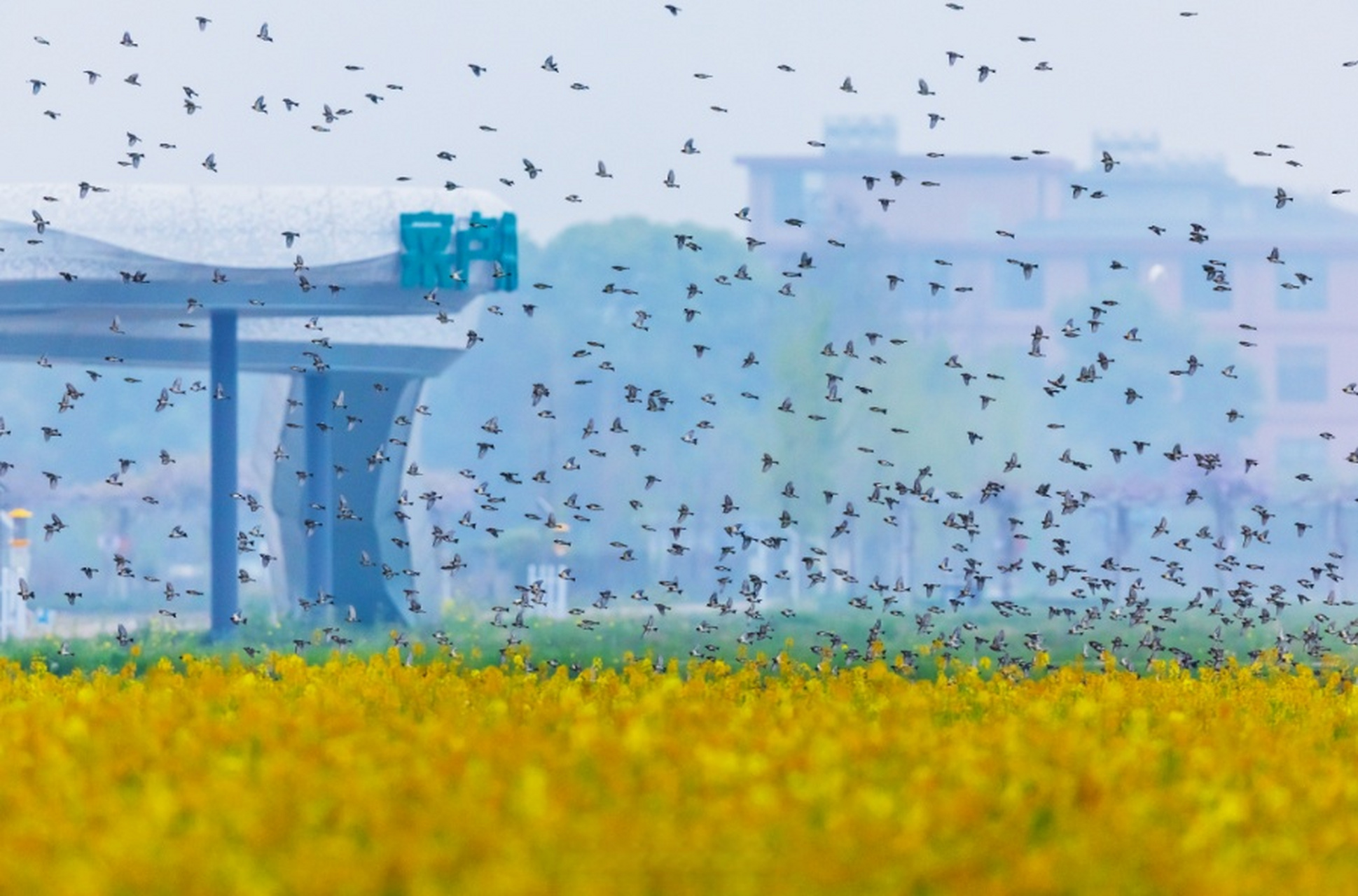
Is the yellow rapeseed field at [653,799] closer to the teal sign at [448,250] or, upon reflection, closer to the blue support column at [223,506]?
the teal sign at [448,250]

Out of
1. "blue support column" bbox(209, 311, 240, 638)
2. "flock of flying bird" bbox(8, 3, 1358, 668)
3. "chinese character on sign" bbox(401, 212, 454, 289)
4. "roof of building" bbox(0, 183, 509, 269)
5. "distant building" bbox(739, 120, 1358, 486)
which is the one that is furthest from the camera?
"distant building" bbox(739, 120, 1358, 486)

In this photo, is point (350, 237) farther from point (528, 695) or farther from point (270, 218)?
point (528, 695)

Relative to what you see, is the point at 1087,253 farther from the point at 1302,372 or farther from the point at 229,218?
the point at 229,218

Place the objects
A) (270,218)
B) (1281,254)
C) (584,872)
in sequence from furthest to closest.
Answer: (1281,254) < (270,218) < (584,872)

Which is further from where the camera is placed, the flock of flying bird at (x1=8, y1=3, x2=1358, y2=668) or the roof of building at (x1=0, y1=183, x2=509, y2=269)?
the roof of building at (x1=0, y1=183, x2=509, y2=269)

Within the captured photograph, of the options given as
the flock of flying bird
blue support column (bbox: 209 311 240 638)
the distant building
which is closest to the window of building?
the distant building

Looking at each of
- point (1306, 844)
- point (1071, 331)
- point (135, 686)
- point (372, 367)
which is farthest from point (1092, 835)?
point (372, 367)

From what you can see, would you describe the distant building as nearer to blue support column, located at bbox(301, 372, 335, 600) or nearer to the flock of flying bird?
the flock of flying bird
